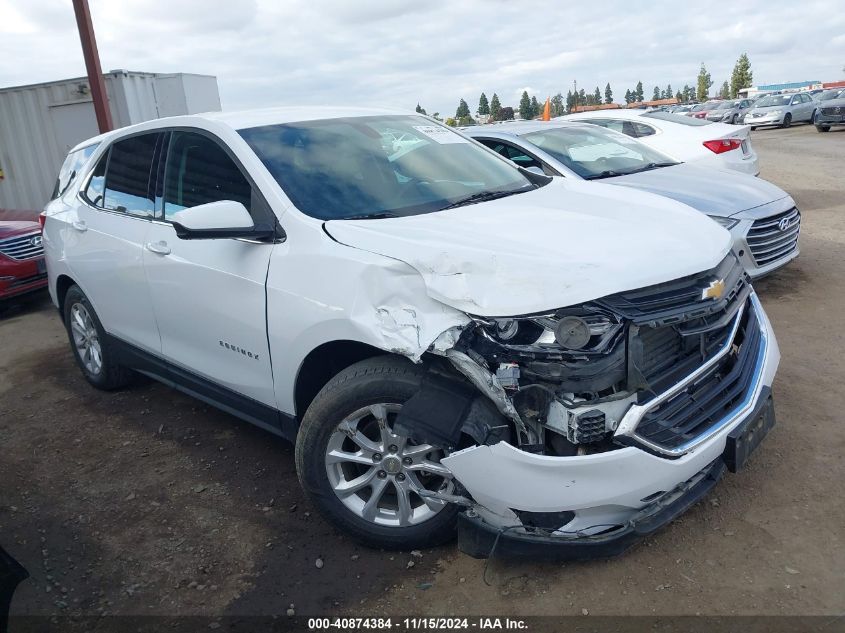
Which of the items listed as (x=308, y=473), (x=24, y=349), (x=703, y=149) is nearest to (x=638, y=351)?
(x=308, y=473)

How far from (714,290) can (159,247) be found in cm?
278

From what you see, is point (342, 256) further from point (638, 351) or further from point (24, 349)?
point (24, 349)

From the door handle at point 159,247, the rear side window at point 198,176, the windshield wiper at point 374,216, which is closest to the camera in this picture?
the windshield wiper at point 374,216

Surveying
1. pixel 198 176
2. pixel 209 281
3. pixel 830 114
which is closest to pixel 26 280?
pixel 198 176

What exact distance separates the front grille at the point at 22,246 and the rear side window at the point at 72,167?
2.64 meters

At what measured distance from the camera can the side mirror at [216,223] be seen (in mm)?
3059

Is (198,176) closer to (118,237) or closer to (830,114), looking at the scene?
(118,237)

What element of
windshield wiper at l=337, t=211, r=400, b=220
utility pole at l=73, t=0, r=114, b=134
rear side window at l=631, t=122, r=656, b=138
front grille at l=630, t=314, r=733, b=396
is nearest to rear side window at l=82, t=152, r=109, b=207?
windshield wiper at l=337, t=211, r=400, b=220

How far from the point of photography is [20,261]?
757 cm

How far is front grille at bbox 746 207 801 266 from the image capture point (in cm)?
563

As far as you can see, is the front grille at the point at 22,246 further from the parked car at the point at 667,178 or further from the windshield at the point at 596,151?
the windshield at the point at 596,151

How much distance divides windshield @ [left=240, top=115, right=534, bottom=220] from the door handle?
2.49 feet

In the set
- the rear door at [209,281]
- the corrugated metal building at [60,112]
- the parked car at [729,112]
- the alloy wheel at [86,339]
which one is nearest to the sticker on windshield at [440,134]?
the rear door at [209,281]

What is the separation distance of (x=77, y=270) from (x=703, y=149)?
6891mm
